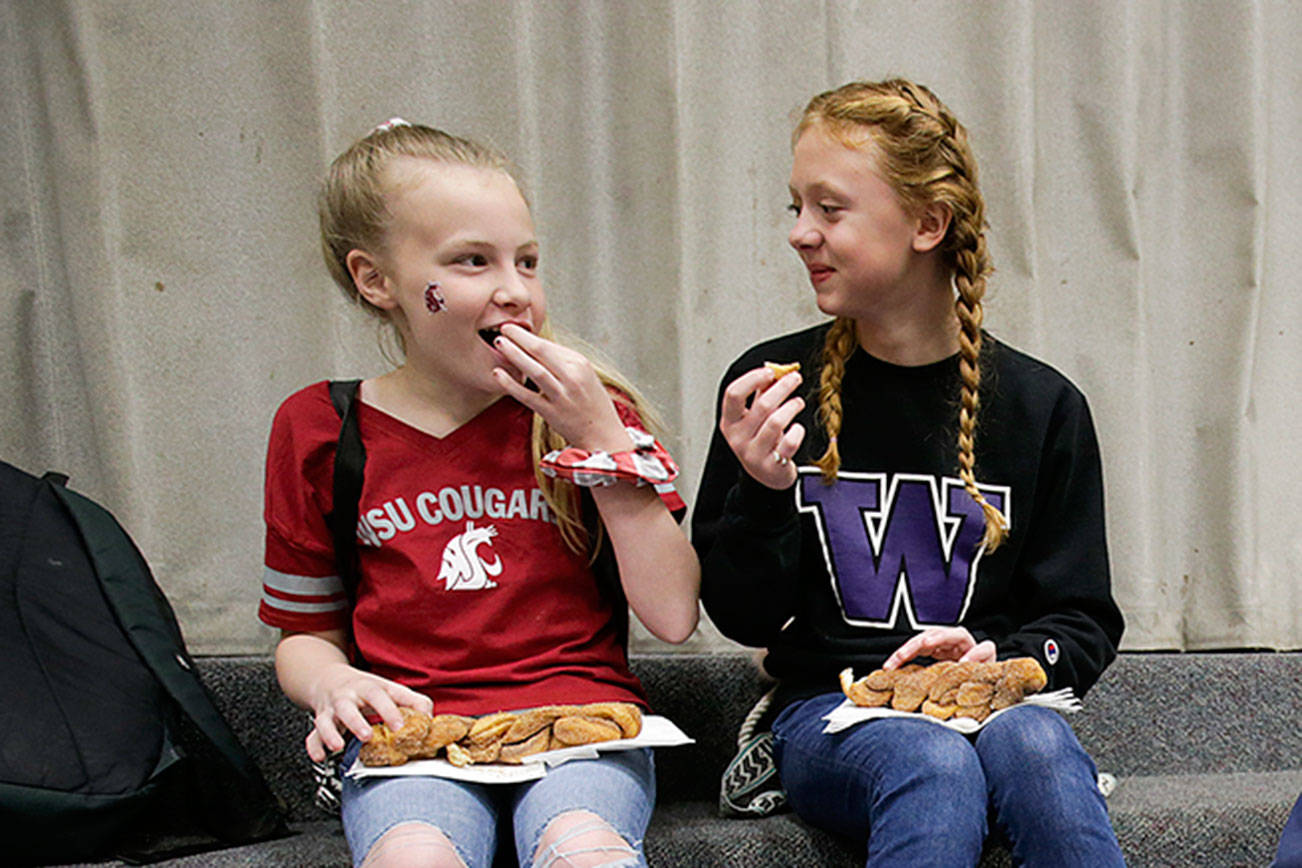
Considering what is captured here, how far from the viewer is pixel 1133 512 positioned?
5.54ft

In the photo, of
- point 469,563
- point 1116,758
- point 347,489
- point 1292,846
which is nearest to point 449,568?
point 469,563

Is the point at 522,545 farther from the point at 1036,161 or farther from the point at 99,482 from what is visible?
the point at 1036,161

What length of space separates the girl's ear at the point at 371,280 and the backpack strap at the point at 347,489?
111 mm

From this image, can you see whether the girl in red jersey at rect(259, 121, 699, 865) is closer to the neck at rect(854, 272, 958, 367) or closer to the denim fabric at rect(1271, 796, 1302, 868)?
the neck at rect(854, 272, 958, 367)

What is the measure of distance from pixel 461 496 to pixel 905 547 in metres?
0.47

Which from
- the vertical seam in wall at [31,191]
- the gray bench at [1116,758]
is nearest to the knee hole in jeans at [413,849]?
the gray bench at [1116,758]

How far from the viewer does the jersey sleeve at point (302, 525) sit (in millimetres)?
1250

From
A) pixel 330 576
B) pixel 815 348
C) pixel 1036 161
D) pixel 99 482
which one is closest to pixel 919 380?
pixel 815 348

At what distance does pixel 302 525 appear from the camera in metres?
1.25

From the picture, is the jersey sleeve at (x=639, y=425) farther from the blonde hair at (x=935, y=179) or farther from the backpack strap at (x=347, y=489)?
the backpack strap at (x=347, y=489)

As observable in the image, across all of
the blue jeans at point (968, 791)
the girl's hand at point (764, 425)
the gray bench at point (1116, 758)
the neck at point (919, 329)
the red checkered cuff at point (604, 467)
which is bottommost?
the gray bench at point (1116, 758)

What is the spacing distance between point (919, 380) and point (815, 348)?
0.13 meters

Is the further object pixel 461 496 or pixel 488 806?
pixel 461 496

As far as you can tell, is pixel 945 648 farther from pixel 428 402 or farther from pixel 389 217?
pixel 389 217
